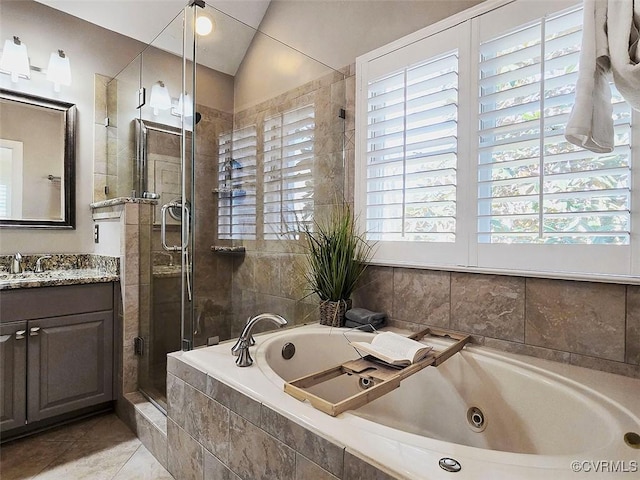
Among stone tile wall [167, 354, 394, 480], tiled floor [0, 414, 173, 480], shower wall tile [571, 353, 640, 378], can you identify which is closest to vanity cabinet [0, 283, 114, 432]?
tiled floor [0, 414, 173, 480]

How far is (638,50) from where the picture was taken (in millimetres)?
1063

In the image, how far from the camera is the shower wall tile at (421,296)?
1814mm

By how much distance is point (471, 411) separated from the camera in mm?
1483

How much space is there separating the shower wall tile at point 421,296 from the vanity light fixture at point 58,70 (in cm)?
250

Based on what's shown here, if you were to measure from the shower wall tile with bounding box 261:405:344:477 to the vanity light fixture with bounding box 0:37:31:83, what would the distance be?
2599mm

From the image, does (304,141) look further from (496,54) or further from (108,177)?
(108,177)

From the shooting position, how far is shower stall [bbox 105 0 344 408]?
74.5 inches

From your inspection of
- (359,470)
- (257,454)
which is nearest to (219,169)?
(257,454)

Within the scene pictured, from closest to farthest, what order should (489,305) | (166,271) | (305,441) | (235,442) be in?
(305,441) < (235,442) < (489,305) < (166,271)

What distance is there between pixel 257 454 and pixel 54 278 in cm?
162

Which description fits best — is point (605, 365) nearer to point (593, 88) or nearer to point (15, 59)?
point (593, 88)

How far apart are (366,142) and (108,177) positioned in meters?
1.87

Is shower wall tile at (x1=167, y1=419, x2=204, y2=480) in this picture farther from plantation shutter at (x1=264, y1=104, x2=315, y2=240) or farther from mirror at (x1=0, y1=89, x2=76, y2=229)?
mirror at (x1=0, y1=89, x2=76, y2=229)

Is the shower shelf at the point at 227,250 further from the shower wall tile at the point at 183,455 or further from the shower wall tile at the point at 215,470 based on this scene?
the shower wall tile at the point at 215,470
